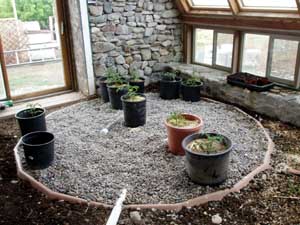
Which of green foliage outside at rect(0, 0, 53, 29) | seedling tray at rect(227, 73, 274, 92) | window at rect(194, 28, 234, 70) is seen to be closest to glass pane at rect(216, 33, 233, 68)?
window at rect(194, 28, 234, 70)

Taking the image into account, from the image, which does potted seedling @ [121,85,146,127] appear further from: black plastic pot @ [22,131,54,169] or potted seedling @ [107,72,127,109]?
black plastic pot @ [22,131,54,169]

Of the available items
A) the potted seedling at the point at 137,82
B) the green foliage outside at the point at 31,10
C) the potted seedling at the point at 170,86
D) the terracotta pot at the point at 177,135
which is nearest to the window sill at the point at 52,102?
the potted seedling at the point at 137,82

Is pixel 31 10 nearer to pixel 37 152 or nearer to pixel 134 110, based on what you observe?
pixel 134 110

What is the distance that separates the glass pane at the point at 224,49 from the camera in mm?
4594

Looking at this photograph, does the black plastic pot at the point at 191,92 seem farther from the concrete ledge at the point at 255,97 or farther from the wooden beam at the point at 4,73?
the wooden beam at the point at 4,73

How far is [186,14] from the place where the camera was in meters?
4.95

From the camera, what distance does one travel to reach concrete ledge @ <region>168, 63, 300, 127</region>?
3.50 m

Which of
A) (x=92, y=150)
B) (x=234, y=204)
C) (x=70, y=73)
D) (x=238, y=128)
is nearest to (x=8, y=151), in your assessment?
(x=92, y=150)

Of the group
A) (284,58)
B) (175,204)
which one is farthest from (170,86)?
(175,204)

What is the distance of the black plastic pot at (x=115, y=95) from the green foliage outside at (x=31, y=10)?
4.96 feet

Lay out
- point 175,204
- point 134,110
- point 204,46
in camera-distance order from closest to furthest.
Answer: point 175,204 < point 134,110 < point 204,46

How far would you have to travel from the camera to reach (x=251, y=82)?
3.92 metres

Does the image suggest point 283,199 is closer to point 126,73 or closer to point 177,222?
point 177,222

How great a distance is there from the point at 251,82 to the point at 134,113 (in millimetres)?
1641
